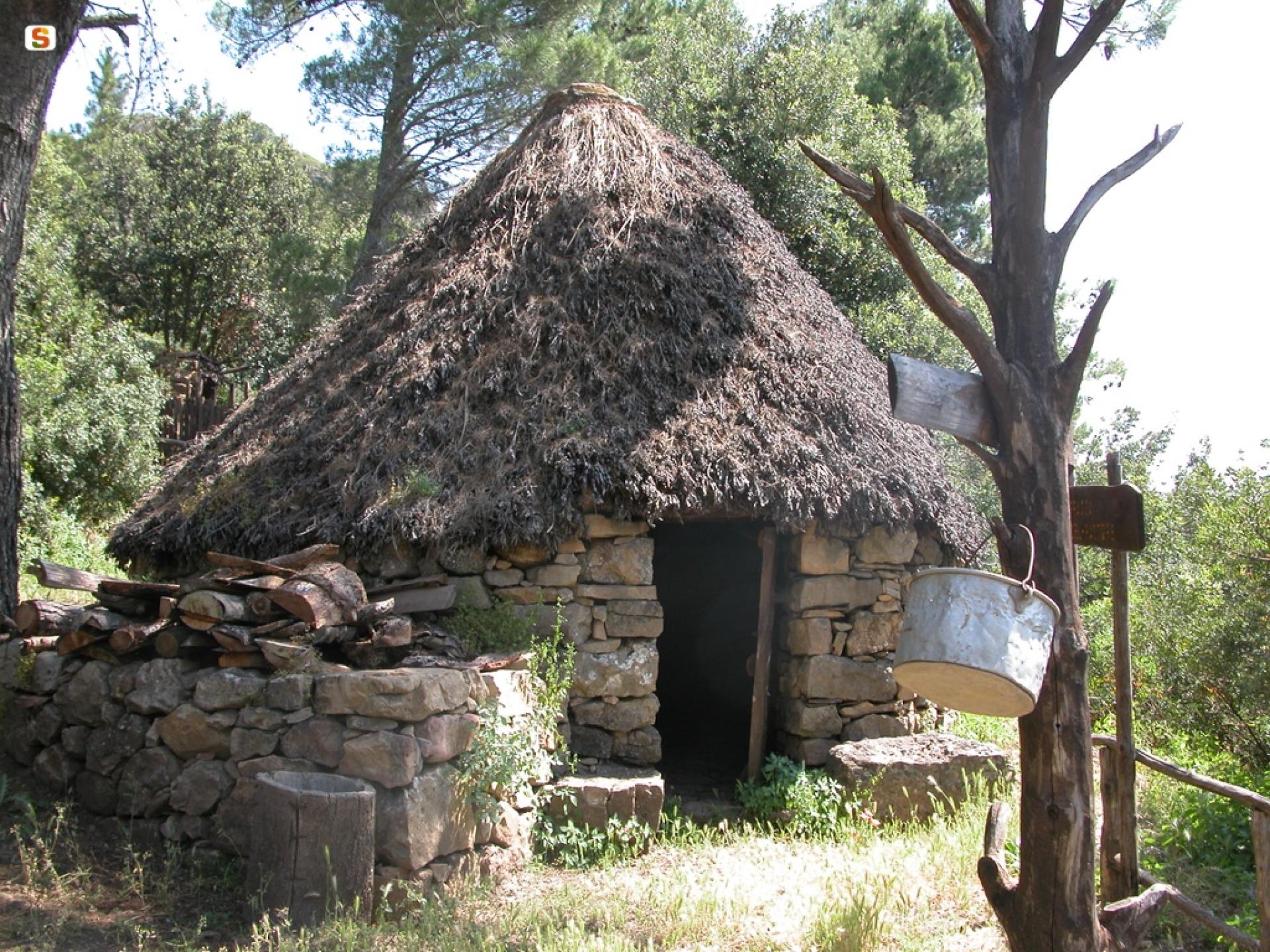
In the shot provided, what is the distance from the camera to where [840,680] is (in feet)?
21.6

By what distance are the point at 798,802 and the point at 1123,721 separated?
2.58 metres

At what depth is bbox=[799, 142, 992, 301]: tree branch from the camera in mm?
3467

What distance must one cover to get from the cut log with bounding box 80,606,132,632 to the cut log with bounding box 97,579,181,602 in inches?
4.3

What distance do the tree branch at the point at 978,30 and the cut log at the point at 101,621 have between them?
4565 millimetres

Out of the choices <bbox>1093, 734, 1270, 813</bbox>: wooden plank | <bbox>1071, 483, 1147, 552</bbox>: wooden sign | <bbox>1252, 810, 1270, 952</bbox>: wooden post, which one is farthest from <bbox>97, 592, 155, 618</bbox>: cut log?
<bbox>1252, 810, 1270, 952</bbox>: wooden post

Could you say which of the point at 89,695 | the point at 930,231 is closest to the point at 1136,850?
the point at 930,231

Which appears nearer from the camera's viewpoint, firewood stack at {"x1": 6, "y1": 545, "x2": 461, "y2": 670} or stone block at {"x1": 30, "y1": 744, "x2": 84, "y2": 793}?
firewood stack at {"x1": 6, "y1": 545, "x2": 461, "y2": 670}

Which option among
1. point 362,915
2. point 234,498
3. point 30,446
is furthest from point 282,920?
point 30,446

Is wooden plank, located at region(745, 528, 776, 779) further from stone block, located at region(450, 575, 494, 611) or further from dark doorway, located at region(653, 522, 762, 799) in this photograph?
dark doorway, located at region(653, 522, 762, 799)

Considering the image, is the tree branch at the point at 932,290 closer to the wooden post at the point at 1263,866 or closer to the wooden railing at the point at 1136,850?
the wooden railing at the point at 1136,850

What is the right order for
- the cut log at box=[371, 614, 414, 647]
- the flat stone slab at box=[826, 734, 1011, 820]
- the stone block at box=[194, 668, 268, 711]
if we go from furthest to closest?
the flat stone slab at box=[826, 734, 1011, 820] → the cut log at box=[371, 614, 414, 647] → the stone block at box=[194, 668, 268, 711]

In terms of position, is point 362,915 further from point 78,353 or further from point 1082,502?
point 78,353

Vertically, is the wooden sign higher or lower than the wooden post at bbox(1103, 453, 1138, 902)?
higher

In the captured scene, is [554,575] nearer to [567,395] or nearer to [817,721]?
[567,395]
